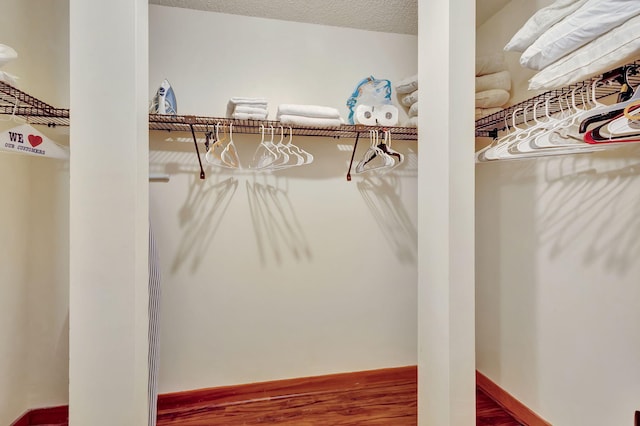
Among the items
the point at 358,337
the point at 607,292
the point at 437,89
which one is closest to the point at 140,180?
the point at 437,89

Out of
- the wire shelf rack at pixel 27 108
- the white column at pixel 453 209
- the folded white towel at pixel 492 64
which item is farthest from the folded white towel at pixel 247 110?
the folded white towel at pixel 492 64

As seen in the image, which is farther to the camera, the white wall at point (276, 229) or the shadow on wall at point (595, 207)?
the white wall at point (276, 229)

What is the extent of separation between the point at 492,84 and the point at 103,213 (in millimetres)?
2054

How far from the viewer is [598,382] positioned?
134cm

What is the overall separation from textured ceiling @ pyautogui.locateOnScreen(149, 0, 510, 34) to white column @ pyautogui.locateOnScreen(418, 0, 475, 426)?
82cm

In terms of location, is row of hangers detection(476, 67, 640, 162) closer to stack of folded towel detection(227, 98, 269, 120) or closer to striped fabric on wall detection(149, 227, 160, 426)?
stack of folded towel detection(227, 98, 269, 120)

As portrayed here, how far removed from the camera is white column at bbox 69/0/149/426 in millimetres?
1003

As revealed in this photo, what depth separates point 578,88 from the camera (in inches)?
44.1

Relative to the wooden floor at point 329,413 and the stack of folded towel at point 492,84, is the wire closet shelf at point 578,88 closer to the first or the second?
the stack of folded towel at point 492,84

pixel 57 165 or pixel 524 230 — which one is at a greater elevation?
pixel 57 165

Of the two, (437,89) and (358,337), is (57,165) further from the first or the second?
(358,337)

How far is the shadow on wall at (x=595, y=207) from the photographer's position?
1.24m

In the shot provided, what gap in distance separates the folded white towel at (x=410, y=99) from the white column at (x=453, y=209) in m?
0.78

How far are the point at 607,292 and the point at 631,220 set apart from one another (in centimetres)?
33
